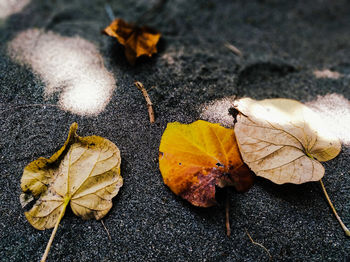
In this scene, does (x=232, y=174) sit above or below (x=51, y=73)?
below

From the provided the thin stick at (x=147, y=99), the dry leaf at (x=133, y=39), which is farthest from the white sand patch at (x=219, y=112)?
the dry leaf at (x=133, y=39)

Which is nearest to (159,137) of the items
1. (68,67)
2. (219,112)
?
(219,112)

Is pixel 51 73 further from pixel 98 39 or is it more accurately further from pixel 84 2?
pixel 84 2

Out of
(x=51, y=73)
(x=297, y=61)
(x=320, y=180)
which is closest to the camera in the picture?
(x=320, y=180)

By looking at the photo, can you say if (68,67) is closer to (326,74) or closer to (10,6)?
(10,6)

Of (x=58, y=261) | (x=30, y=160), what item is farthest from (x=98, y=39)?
(x=58, y=261)

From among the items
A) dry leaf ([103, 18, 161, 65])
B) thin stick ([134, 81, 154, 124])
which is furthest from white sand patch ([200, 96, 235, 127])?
dry leaf ([103, 18, 161, 65])

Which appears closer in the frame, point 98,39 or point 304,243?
point 304,243
